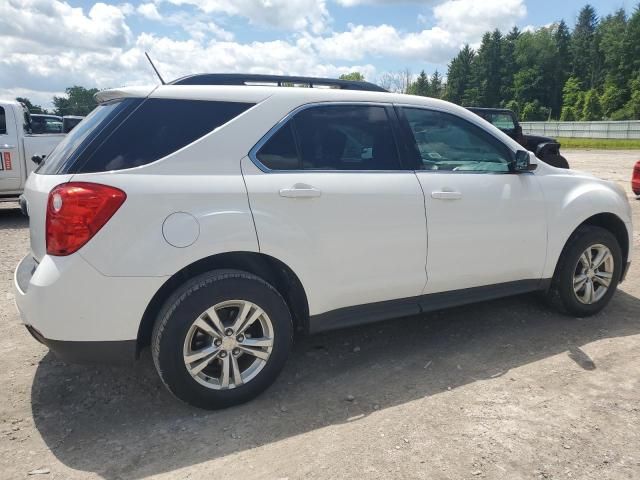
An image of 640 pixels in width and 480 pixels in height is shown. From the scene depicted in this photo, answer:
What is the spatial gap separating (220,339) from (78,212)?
1001 millimetres

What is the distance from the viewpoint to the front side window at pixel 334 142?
3.10 metres

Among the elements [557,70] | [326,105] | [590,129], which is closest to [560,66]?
[557,70]

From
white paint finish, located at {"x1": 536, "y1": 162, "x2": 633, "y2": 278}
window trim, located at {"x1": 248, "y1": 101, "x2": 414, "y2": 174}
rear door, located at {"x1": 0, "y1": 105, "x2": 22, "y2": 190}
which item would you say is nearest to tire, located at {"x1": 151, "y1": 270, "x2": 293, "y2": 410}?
window trim, located at {"x1": 248, "y1": 101, "x2": 414, "y2": 174}

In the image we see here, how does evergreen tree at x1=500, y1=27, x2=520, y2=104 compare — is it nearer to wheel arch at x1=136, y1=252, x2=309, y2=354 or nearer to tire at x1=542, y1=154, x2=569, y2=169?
tire at x1=542, y1=154, x2=569, y2=169

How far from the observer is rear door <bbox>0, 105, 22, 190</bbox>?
28.7 feet

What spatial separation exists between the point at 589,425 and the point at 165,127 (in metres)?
2.86

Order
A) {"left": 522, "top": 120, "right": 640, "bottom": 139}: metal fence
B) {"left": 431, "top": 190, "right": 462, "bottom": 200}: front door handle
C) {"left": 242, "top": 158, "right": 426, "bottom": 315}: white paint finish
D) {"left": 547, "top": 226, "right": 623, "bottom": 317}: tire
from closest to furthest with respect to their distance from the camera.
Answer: {"left": 242, "top": 158, "right": 426, "bottom": 315}: white paint finish
{"left": 431, "top": 190, "right": 462, "bottom": 200}: front door handle
{"left": 547, "top": 226, "right": 623, "bottom": 317}: tire
{"left": 522, "top": 120, "right": 640, "bottom": 139}: metal fence

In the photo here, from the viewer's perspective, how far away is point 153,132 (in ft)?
9.30

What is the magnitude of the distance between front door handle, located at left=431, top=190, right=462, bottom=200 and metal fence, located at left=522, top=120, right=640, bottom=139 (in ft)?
137

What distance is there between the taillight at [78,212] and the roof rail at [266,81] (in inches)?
35.6

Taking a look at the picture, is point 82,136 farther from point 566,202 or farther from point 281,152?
point 566,202

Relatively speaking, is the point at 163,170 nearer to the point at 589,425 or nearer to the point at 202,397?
the point at 202,397

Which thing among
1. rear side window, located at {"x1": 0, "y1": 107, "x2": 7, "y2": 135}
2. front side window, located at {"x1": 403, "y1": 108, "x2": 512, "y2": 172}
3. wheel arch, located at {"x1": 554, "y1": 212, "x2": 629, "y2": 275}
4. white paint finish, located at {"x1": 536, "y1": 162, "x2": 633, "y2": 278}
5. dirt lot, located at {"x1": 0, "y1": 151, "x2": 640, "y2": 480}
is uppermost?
rear side window, located at {"x1": 0, "y1": 107, "x2": 7, "y2": 135}

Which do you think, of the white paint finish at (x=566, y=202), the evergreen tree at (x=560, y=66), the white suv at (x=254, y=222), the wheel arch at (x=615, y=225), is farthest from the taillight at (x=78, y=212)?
the evergreen tree at (x=560, y=66)
